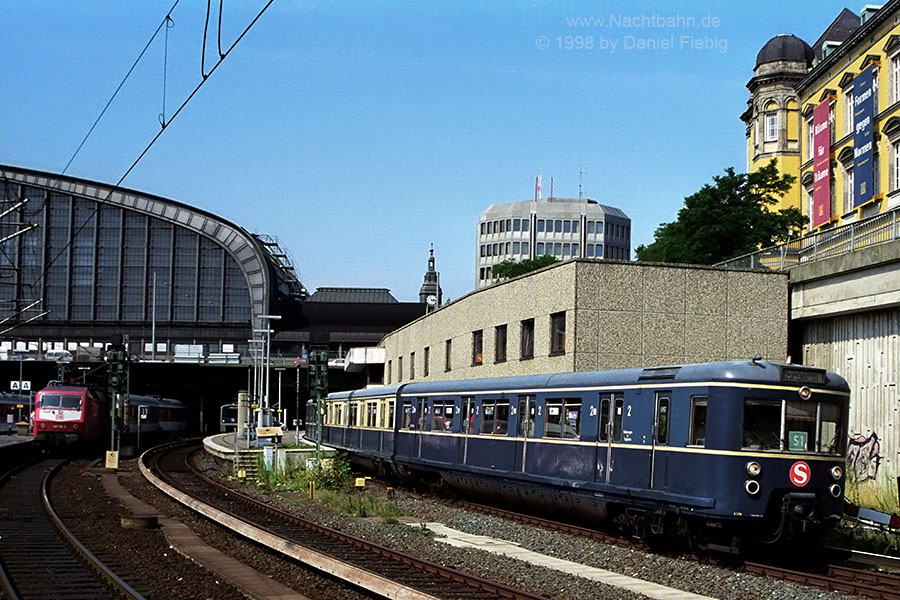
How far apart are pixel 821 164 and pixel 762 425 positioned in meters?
42.1

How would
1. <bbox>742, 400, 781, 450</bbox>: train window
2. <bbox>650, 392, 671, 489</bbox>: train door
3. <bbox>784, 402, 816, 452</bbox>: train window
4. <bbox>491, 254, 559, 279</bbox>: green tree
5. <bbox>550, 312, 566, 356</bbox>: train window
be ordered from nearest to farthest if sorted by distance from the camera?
<bbox>742, 400, 781, 450</bbox>: train window < <bbox>784, 402, 816, 452</bbox>: train window < <bbox>650, 392, 671, 489</bbox>: train door < <bbox>550, 312, 566, 356</bbox>: train window < <bbox>491, 254, 559, 279</bbox>: green tree

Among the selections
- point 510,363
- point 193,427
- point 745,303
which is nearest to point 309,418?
point 510,363

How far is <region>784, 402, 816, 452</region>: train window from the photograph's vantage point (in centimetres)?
1644

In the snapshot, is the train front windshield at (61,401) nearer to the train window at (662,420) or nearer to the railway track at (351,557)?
the railway track at (351,557)

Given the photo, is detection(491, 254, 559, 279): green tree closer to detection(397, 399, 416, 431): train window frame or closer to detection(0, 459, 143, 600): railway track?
detection(397, 399, 416, 431): train window frame

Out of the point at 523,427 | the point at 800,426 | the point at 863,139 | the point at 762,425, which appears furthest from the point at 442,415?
the point at 863,139

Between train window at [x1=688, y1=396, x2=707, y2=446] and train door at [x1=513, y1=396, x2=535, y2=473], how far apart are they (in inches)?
228

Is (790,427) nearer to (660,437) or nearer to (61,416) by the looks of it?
(660,437)

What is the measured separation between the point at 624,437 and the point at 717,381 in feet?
8.23

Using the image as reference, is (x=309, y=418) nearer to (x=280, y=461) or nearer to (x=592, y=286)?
(x=280, y=461)

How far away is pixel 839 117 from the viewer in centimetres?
5444

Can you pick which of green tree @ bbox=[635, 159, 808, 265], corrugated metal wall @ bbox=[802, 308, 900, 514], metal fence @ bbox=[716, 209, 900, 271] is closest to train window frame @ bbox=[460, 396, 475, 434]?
corrugated metal wall @ bbox=[802, 308, 900, 514]

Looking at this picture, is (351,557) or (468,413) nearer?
(351,557)

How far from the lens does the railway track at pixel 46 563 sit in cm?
1424
